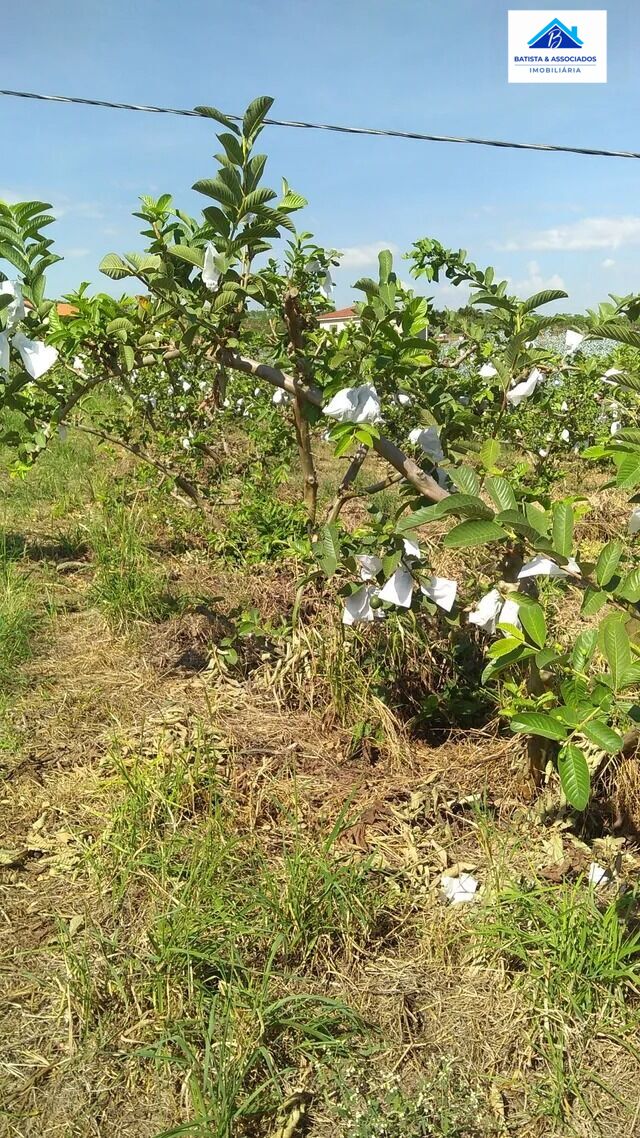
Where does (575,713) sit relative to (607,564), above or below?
below

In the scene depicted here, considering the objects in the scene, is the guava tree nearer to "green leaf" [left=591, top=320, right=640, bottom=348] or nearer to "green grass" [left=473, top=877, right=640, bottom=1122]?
"green leaf" [left=591, top=320, right=640, bottom=348]

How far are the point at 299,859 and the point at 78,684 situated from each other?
1.14m

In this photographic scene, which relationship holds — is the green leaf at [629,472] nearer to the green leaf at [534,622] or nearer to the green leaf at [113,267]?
the green leaf at [534,622]

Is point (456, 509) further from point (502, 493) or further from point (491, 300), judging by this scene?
point (491, 300)

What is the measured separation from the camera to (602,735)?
4.05 ft

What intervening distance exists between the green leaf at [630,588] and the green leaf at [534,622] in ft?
0.46

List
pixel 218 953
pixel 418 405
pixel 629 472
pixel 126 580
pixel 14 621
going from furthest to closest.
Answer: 1. pixel 126 580
2. pixel 14 621
3. pixel 418 405
4. pixel 218 953
5. pixel 629 472

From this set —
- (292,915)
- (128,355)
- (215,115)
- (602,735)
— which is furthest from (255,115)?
(292,915)

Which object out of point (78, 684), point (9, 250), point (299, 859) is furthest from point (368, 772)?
point (9, 250)

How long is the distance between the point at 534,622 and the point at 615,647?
6.4 inches

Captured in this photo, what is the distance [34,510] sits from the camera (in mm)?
4121

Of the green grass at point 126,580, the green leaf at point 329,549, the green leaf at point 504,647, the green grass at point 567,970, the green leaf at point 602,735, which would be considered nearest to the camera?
the green leaf at point 602,735

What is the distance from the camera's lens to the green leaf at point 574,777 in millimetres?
1216

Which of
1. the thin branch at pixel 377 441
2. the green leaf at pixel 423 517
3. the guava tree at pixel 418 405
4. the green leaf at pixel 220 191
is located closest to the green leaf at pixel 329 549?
the guava tree at pixel 418 405
